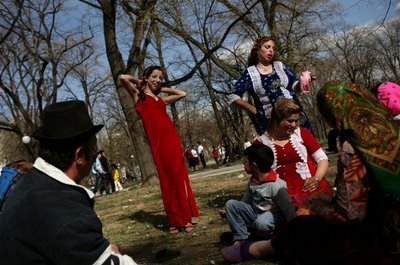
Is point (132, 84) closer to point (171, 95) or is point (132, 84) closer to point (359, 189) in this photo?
point (171, 95)

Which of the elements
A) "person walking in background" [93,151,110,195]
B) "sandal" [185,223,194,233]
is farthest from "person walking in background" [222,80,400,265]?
"person walking in background" [93,151,110,195]

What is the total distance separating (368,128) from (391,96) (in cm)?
175

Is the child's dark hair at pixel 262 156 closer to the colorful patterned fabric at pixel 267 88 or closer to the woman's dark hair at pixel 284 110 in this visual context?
the woman's dark hair at pixel 284 110

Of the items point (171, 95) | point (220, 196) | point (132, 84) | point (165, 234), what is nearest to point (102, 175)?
point (220, 196)

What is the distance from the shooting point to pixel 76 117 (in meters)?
2.02

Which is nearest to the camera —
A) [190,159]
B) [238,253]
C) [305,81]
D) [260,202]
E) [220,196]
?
[238,253]

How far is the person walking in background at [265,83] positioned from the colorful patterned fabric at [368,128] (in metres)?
2.31

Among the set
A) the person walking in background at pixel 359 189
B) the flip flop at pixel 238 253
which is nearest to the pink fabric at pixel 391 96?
the person walking in background at pixel 359 189

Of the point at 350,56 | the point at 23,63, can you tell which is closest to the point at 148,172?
the point at 23,63

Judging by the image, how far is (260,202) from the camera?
387 centimetres

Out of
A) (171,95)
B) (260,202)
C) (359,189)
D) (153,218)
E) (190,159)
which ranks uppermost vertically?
(171,95)

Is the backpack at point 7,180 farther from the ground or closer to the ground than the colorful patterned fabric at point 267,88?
closer to the ground

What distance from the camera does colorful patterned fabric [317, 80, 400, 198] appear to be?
216 centimetres

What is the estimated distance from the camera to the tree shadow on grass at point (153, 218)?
19.0 feet
